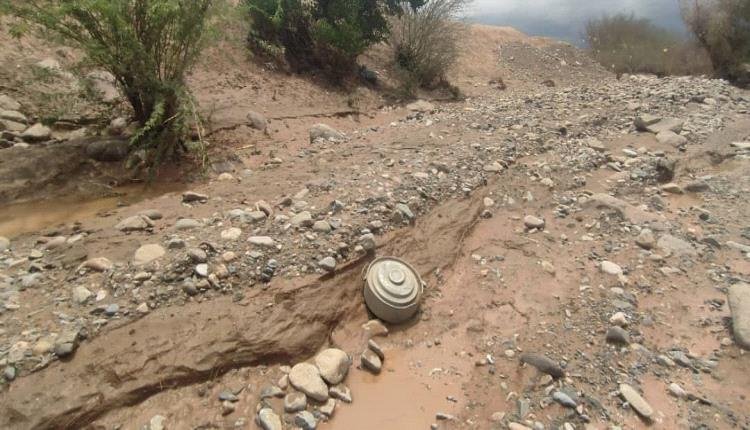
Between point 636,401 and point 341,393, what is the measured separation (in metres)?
1.71

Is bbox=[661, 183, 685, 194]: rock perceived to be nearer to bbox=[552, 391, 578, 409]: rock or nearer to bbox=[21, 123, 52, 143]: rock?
bbox=[552, 391, 578, 409]: rock

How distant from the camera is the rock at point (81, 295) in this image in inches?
112

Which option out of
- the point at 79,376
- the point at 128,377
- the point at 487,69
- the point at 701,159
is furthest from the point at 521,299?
the point at 487,69

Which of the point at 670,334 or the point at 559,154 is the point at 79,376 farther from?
the point at 559,154

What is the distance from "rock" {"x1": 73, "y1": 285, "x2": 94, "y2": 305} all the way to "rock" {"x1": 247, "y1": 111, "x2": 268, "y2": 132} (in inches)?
151

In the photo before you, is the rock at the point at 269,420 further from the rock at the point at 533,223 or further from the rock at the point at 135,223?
the rock at the point at 533,223

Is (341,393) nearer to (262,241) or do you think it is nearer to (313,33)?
(262,241)

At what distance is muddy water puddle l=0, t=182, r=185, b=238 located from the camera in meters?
3.98

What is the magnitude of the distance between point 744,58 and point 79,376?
14.9 metres

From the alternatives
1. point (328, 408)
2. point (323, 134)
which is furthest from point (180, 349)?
point (323, 134)

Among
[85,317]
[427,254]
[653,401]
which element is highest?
[85,317]

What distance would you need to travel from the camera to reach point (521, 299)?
356 centimetres

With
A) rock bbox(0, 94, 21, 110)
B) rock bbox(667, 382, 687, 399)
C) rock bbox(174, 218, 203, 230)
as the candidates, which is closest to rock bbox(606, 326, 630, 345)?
rock bbox(667, 382, 687, 399)

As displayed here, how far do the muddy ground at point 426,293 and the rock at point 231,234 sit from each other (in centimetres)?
3
